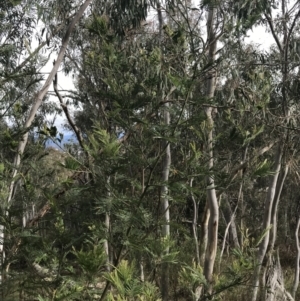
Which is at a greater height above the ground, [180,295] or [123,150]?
[123,150]

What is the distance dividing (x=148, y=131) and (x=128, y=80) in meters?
0.37

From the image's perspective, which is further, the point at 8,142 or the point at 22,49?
the point at 22,49

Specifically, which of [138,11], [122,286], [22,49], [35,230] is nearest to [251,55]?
[138,11]

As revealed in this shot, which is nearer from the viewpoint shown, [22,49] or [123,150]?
[123,150]

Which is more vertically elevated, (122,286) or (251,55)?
(251,55)

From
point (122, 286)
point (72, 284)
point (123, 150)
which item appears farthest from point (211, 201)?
point (122, 286)

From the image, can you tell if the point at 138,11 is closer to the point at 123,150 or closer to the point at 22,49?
the point at 22,49

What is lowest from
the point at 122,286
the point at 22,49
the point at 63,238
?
the point at 122,286

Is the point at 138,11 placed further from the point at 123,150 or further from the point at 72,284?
the point at 72,284

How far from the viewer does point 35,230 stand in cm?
257

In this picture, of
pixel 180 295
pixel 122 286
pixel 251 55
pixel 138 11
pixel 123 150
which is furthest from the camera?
pixel 180 295

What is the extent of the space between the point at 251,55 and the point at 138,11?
1887 millimetres

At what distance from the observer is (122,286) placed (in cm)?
176

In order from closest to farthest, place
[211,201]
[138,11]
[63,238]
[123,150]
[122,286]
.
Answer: [122,286] → [63,238] → [123,150] → [138,11] → [211,201]
